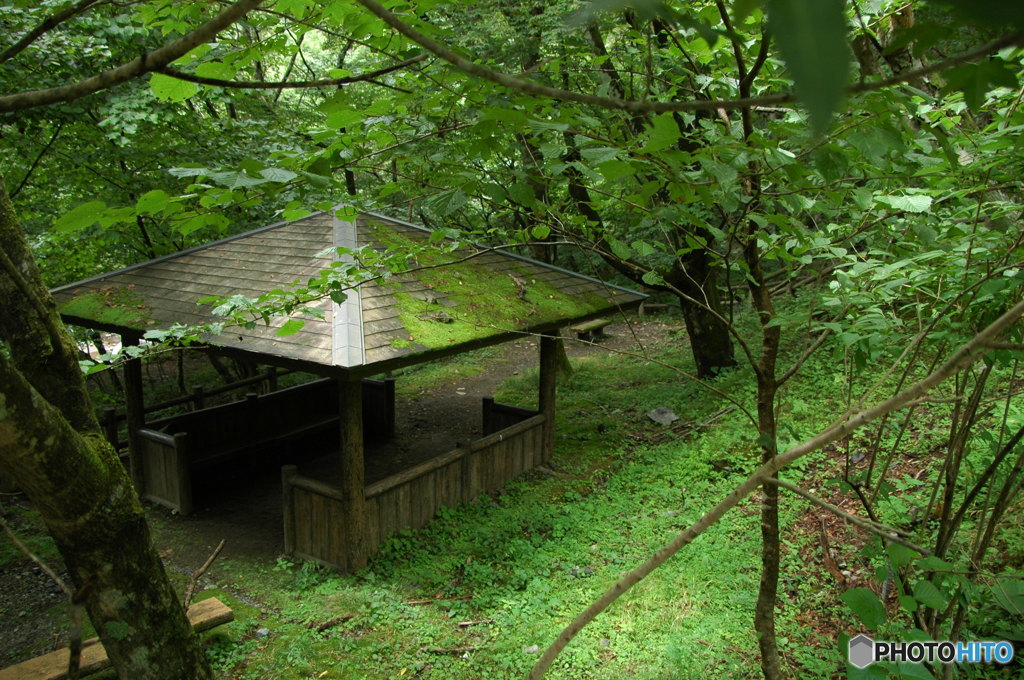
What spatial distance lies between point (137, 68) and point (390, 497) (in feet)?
17.4

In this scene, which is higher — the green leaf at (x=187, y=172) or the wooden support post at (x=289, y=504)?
the green leaf at (x=187, y=172)

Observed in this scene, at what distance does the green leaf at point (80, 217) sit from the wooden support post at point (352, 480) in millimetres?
4370

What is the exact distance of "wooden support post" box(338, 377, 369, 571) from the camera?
19.1 ft

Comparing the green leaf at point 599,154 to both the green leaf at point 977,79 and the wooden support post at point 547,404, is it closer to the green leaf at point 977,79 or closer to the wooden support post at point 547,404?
the green leaf at point 977,79

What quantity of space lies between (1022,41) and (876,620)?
1763 millimetres

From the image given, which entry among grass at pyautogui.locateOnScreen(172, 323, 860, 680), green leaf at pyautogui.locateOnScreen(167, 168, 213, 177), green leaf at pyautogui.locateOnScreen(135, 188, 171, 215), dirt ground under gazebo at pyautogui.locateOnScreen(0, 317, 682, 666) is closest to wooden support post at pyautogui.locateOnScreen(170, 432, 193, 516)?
dirt ground under gazebo at pyautogui.locateOnScreen(0, 317, 682, 666)

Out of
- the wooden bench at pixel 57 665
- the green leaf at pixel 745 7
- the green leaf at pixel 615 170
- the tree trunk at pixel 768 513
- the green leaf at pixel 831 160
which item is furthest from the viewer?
the wooden bench at pixel 57 665

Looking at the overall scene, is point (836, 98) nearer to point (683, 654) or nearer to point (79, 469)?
point (79, 469)

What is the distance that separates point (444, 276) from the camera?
745cm

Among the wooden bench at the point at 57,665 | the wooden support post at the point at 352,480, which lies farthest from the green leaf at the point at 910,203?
the wooden support post at the point at 352,480

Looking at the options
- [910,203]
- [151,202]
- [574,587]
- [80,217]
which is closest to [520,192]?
[151,202]

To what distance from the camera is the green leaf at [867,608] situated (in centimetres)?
185

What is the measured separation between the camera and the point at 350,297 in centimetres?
611

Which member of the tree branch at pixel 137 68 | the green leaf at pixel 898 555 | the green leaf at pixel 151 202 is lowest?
the green leaf at pixel 898 555
